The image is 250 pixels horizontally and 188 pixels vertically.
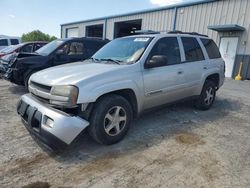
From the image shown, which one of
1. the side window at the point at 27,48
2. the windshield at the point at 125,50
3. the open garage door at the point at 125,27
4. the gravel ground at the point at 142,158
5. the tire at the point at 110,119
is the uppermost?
the open garage door at the point at 125,27

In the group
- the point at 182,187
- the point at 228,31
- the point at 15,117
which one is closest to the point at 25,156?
the point at 15,117

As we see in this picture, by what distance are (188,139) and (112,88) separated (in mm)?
1668

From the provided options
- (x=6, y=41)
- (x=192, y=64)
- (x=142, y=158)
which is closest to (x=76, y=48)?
(x=192, y=64)

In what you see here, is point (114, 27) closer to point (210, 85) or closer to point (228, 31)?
point (228, 31)

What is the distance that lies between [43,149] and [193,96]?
3.45 metres

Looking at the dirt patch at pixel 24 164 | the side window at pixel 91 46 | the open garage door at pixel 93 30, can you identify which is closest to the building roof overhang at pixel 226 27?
the side window at pixel 91 46

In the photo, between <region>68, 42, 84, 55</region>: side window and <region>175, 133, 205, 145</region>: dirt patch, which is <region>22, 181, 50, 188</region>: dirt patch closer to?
<region>175, 133, 205, 145</region>: dirt patch

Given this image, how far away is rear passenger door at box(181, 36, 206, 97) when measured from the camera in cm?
485

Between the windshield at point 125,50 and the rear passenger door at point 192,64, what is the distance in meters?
1.06

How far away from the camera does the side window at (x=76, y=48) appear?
750 cm

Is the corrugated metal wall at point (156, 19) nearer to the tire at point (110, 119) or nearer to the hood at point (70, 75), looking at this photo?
Result: the hood at point (70, 75)

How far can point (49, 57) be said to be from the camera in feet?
23.0

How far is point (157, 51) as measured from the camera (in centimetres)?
428

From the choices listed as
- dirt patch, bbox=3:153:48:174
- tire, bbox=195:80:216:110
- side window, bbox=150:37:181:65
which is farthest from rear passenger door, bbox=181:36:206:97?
dirt patch, bbox=3:153:48:174
